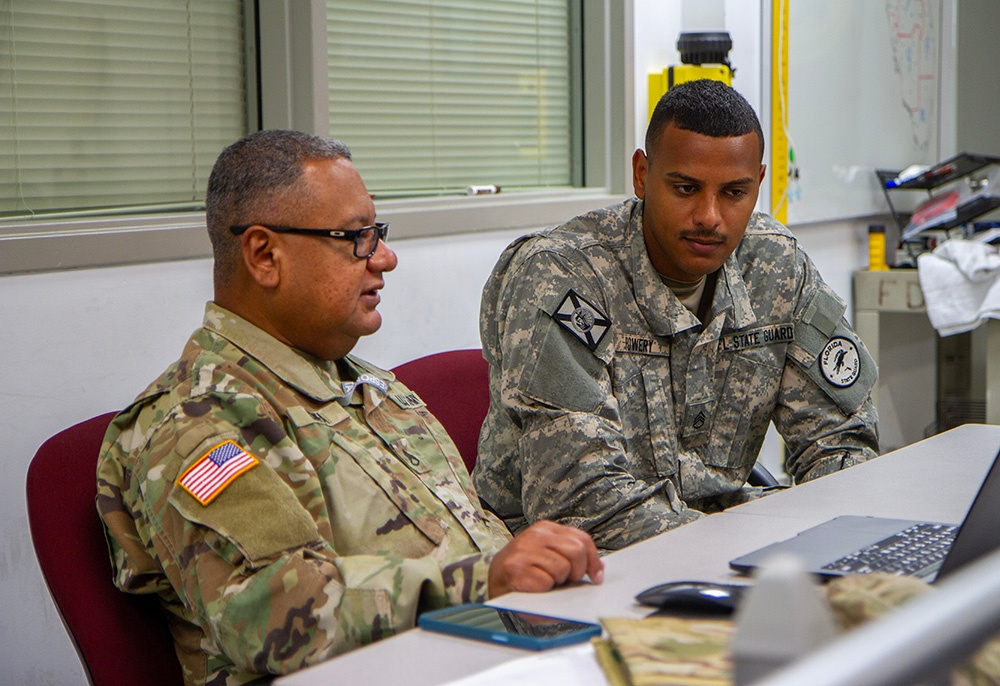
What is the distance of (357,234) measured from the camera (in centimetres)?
156

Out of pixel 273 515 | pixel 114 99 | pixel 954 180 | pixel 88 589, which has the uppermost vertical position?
pixel 114 99

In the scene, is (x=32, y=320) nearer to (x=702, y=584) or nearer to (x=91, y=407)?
(x=91, y=407)

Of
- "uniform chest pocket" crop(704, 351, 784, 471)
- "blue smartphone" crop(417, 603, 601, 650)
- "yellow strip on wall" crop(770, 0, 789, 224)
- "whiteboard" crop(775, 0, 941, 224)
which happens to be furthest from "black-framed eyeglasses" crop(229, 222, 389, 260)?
"whiteboard" crop(775, 0, 941, 224)

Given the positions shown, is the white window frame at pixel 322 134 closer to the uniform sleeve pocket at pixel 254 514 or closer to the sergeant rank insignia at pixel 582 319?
the sergeant rank insignia at pixel 582 319

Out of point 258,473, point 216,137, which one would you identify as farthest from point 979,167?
point 258,473

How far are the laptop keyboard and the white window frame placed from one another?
4.65ft

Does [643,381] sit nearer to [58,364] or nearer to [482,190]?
[58,364]

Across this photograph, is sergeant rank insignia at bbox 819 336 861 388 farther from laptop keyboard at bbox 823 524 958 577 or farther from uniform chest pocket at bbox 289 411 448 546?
uniform chest pocket at bbox 289 411 448 546

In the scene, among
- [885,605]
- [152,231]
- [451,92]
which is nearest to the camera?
[885,605]

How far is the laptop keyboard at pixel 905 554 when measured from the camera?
1.25m

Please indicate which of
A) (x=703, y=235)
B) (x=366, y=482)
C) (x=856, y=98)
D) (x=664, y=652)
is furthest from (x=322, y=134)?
(x=856, y=98)

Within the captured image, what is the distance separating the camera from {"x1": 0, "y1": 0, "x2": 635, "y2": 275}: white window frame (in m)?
2.10

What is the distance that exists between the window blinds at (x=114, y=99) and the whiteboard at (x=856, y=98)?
86.1 inches

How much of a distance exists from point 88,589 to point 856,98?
378 centimetres
